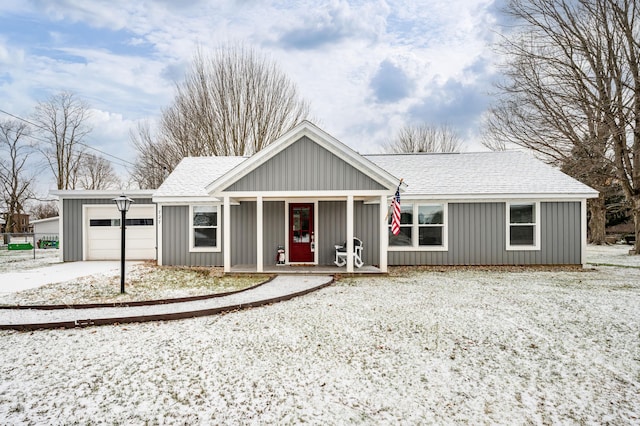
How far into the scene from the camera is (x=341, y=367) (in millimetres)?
4082

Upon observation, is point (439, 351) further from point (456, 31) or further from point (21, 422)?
point (456, 31)

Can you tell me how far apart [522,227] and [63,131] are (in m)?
33.8

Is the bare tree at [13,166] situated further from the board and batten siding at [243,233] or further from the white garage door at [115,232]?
the board and batten siding at [243,233]

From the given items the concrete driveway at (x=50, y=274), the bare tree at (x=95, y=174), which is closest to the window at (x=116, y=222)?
the concrete driveway at (x=50, y=274)

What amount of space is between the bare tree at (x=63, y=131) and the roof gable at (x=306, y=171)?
1021 inches

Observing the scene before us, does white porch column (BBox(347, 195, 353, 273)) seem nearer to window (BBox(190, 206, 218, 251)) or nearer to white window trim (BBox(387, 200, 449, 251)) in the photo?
white window trim (BBox(387, 200, 449, 251))

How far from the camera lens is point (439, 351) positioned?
4559 millimetres

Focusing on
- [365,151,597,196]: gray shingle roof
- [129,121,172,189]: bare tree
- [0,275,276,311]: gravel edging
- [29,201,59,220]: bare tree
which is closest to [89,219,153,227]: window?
[0,275,276,311]: gravel edging

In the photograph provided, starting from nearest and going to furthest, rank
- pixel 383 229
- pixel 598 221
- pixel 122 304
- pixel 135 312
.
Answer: pixel 135 312, pixel 122 304, pixel 383 229, pixel 598 221

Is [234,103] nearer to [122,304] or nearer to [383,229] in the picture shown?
[383,229]

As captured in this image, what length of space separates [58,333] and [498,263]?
12.3 m

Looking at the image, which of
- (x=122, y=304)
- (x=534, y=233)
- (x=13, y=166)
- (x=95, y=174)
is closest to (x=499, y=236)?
(x=534, y=233)

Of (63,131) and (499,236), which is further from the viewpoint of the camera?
(63,131)

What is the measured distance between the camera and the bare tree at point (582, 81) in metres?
15.3
